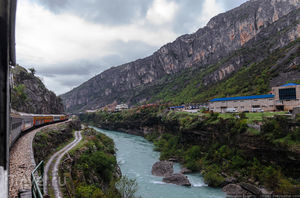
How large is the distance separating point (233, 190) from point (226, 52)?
130 meters

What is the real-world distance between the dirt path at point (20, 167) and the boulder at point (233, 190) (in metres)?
23.0

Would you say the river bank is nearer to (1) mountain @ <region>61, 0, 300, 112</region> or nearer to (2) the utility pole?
(2) the utility pole

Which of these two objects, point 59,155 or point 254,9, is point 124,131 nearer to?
point 59,155

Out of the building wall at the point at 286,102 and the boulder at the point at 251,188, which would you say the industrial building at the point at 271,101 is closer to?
the building wall at the point at 286,102

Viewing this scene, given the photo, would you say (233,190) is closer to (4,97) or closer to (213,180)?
(213,180)

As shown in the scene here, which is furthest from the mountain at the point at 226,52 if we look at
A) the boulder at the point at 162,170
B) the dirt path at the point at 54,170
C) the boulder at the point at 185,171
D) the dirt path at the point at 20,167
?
the dirt path at the point at 20,167

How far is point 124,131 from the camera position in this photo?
103 meters

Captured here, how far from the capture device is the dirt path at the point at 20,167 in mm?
10109

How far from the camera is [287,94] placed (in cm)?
4172

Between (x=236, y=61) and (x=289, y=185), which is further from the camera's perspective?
(x=236, y=61)

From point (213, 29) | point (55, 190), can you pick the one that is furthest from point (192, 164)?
point (213, 29)

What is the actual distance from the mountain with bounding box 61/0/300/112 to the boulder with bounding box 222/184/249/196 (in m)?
50.2

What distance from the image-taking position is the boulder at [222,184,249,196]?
25.0m

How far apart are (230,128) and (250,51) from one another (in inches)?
3523
